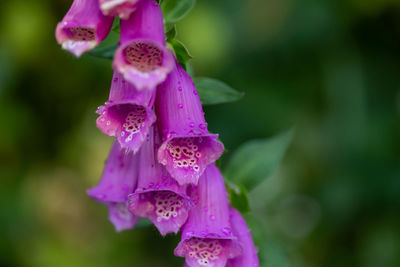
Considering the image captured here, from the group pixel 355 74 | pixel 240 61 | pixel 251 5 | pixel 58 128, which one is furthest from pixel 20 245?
pixel 355 74

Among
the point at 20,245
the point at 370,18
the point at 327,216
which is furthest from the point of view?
the point at 370,18

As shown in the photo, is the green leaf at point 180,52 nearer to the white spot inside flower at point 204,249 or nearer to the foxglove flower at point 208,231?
the foxglove flower at point 208,231

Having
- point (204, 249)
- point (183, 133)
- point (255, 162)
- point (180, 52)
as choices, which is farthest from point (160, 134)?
point (255, 162)

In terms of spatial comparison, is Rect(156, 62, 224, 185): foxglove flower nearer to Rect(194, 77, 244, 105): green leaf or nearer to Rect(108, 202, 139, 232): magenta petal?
Rect(194, 77, 244, 105): green leaf

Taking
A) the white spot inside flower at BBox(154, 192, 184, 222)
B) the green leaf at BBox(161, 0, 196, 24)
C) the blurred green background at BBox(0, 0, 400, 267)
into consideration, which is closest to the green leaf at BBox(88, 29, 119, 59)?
the green leaf at BBox(161, 0, 196, 24)

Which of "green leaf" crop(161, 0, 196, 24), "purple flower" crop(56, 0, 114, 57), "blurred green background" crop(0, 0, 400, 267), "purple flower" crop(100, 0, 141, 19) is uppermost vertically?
"green leaf" crop(161, 0, 196, 24)

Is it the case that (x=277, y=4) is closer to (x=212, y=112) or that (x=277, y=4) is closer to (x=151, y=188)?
(x=212, y=112)

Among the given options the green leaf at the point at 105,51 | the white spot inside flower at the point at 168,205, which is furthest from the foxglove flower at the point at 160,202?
the green leaf at the point at 105,51

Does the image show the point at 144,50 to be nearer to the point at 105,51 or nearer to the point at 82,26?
the point at 82,26
